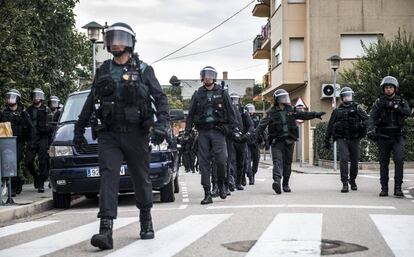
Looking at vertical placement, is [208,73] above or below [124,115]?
above

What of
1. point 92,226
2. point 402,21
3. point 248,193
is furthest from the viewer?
point 402,21

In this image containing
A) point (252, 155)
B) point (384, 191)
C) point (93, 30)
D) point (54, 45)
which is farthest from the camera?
point (54, 45)

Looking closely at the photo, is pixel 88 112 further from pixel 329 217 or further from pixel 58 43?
pixel 58 43

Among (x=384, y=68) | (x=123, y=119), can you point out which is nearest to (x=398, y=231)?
(x=123, y=119)

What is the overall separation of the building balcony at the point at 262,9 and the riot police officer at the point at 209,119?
3136 cm

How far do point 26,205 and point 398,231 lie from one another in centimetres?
570

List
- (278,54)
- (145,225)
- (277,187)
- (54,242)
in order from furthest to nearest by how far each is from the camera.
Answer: (278,54)
(277,187)
(54,242)
(145,225)

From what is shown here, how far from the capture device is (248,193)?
42.9 feet

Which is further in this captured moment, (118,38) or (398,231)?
(398,231)

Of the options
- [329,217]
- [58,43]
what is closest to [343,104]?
[329,217]

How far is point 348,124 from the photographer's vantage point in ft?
44.1

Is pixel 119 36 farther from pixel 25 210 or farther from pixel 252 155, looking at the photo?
pixel 252 155

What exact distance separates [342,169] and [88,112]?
24.3ft

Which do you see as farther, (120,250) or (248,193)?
(248,193)
